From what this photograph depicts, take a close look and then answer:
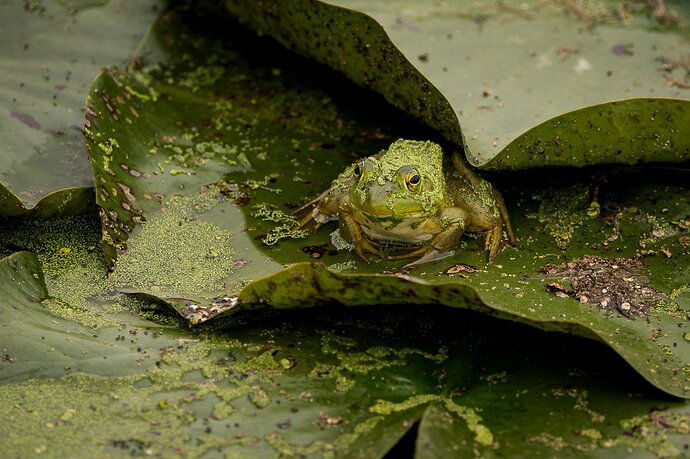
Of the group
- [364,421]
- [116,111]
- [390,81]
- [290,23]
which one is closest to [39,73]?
[116,111]

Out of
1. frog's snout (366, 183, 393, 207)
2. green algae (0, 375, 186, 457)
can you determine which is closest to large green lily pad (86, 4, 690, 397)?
frog's snout (366, 183, 393, 207)

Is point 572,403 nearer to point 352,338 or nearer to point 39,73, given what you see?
point 352,338

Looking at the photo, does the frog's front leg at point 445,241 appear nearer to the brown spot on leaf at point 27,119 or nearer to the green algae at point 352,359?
the green algae at point 352,359

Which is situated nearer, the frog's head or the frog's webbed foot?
the frog's head

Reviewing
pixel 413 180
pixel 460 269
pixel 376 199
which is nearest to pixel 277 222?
pixel 376 199

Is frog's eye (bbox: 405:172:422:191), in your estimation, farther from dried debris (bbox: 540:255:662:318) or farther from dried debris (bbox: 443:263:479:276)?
dried debris (bbox: 540:255:662:318)

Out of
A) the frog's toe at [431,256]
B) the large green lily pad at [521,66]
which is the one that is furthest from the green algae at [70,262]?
the large green lily pad at [521,66]

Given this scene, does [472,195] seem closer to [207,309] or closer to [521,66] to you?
[521,66]
